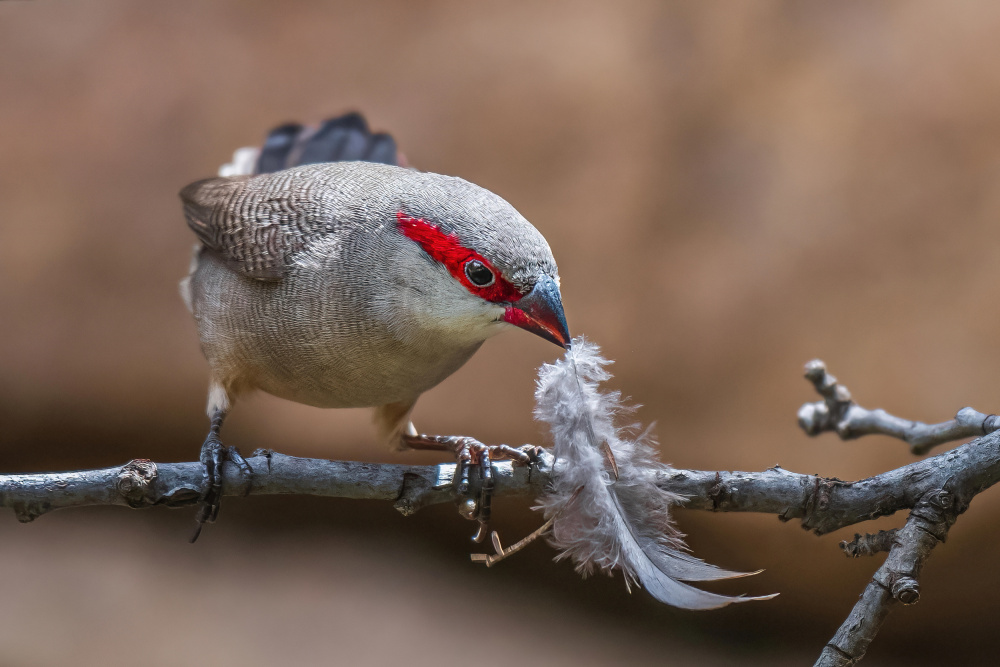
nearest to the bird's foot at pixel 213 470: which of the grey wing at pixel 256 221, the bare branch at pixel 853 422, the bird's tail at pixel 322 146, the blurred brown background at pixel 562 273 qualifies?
the grey wing at pixel 256 221

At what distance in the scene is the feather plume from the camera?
2.04 meters

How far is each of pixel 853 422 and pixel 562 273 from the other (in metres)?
2.18

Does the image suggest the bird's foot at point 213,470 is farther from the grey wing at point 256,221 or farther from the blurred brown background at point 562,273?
the blurred brown background at point 562,273

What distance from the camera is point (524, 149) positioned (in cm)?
514

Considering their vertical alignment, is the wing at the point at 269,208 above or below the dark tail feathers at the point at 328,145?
below

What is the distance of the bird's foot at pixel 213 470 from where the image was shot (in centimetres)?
241

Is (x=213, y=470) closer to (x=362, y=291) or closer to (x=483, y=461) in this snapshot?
(x=362, y=291)

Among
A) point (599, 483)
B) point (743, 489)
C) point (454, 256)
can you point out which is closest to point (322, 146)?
point (454, 256)

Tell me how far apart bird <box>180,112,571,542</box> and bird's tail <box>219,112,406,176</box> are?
95 centimetres

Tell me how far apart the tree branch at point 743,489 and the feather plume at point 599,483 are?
0.11 metres

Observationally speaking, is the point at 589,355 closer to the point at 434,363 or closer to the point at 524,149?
the point at 434,363

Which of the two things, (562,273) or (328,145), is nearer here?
(328,145)

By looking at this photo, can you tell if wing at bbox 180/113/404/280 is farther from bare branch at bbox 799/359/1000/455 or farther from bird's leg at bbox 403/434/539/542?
bare branch at bbox 799/359/1000/455

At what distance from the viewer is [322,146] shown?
4242mm
